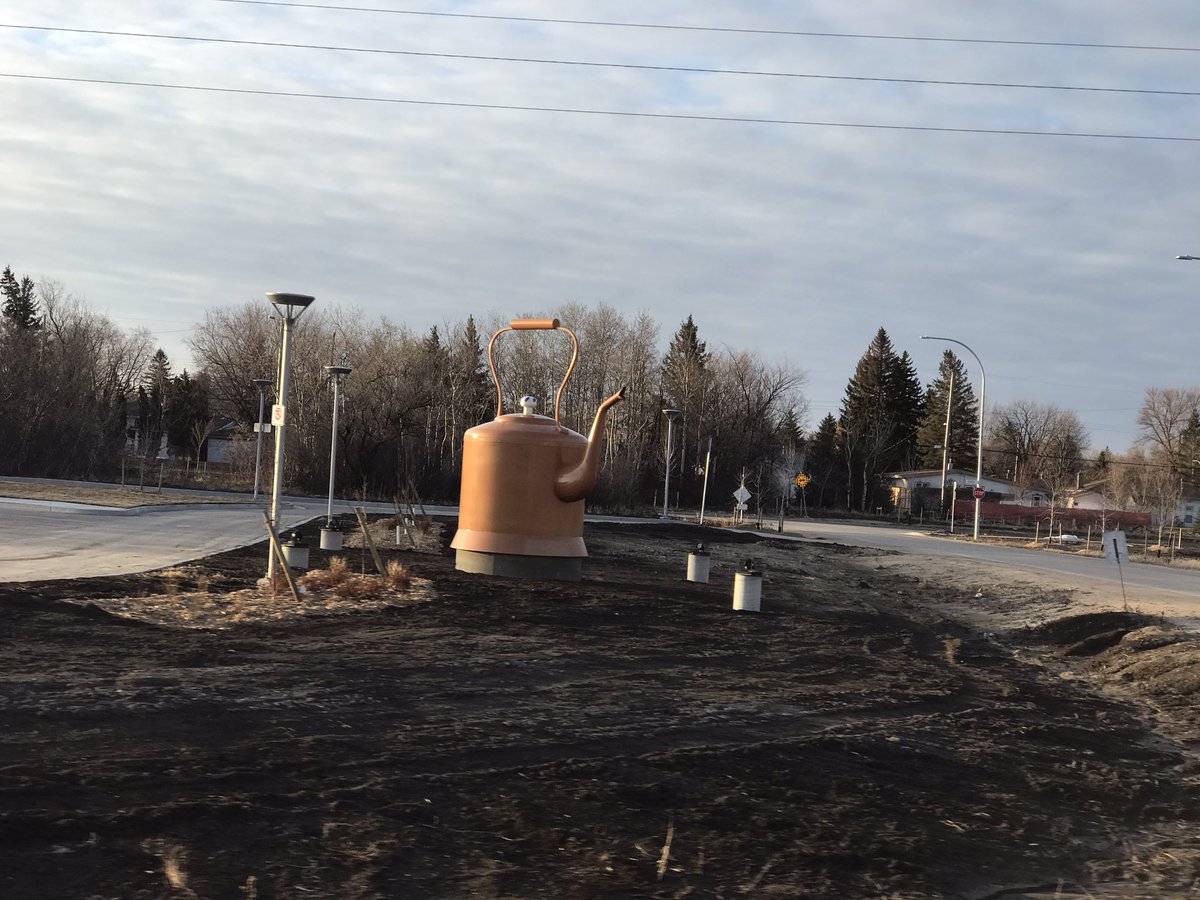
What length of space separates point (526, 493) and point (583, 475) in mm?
854

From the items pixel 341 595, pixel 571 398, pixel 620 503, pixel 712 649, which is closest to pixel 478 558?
pixel 341 595

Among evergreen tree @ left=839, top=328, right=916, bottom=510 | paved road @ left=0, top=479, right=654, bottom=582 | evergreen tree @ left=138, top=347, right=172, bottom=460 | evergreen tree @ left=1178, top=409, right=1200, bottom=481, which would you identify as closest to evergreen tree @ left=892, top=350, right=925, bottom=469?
evergreen tree @ left=839, top=328, right=916, bottom=510

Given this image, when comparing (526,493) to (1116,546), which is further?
(1116,546)

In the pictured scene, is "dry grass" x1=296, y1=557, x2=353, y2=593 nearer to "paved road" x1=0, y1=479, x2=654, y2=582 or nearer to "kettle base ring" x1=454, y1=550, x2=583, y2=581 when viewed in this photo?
"paved road" x1=0, y1=479, x2=654, y2=582

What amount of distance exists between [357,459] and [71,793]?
2094 inches

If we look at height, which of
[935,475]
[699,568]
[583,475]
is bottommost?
[699,568]

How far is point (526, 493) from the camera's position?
665 inches

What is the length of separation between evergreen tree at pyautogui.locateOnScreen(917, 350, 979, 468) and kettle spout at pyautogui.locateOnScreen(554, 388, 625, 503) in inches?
3420

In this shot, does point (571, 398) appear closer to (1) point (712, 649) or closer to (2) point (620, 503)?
(2) point (620, 503)

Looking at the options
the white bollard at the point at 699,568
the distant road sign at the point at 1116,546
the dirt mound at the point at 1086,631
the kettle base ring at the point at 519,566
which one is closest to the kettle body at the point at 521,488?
the kettle base ring at the point at 519,566

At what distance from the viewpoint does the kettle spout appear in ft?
53.9

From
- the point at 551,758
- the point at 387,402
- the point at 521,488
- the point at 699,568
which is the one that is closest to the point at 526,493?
the point at 521,488

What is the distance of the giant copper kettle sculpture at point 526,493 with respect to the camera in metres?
16.9

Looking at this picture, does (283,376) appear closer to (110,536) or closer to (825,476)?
(110,536)
